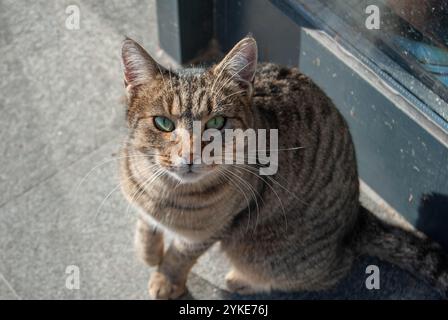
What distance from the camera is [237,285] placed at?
9.96 ft

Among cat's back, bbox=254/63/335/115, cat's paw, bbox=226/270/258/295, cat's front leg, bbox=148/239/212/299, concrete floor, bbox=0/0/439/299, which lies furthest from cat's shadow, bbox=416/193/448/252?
cat's front leg, bbox=148/239/212/299

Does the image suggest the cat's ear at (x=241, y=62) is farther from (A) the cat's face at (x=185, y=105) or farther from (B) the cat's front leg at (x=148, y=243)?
(B) the cat's front leg at (x=148, y=243)

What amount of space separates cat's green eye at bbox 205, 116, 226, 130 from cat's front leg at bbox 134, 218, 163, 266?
2.06 ft

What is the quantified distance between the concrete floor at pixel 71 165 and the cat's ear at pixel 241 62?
63 centimetres

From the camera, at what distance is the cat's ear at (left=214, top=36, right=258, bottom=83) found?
2332 millimetres

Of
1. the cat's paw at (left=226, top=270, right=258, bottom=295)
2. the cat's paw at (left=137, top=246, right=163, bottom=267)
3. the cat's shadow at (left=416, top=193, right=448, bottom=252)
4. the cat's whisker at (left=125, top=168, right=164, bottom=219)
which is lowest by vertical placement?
the cat's paw at (left=226, top=270, right=258, bottom=295)

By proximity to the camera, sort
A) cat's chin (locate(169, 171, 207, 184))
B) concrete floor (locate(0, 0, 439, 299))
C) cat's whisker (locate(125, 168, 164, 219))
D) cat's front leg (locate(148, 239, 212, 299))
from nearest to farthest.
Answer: cat's chin (locate(169, 171, 207, 184)) < cat's whisker (locate(125, 168, 164, 219)) < cat's front leg (locate(148, 239, 212, 299)) < concrete floor (locate(0, 0, 439, 299))

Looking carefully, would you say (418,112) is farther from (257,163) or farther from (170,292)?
(170,292)

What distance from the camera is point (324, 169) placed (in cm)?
269

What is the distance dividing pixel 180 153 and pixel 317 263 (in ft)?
2.75

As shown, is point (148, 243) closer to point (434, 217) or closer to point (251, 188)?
point (251, 188)

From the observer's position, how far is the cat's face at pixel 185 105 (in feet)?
7.77

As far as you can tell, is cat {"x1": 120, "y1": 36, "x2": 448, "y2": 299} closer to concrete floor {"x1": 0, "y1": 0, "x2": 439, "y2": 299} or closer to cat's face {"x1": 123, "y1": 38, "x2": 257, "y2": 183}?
cat's face {"x1": 123, "y1": 38, "x2": 257, "y2": 183}
